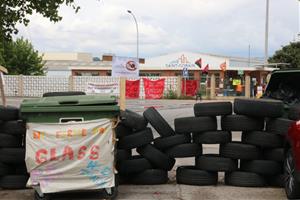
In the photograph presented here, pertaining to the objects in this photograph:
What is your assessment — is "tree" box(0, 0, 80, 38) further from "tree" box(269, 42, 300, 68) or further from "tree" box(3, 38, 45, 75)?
"tree" box(269, 42, 300, 68)

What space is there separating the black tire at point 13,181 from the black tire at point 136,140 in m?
1.47

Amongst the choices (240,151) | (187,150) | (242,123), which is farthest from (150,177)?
(242,123)

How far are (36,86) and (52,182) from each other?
4716 centimetres

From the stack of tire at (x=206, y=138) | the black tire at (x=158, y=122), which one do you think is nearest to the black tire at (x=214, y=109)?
the stack of tire at (x=206, y=138)

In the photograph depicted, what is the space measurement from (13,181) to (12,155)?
431 millimetres

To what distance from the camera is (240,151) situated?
25.8 ft

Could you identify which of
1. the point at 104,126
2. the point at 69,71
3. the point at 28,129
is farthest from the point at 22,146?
the point at 69,71

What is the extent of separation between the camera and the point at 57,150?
6836 millimetres

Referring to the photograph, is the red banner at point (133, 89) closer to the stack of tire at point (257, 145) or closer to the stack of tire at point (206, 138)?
the stack of tire at point (206, 138)

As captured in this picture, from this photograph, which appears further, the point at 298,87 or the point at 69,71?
the point at 69,71

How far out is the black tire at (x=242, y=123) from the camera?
791cm

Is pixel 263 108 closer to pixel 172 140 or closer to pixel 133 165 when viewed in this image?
pixel 172 140

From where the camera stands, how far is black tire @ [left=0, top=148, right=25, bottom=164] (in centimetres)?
757

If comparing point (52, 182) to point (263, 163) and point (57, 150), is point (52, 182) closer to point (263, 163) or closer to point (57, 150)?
point (57, 150)
